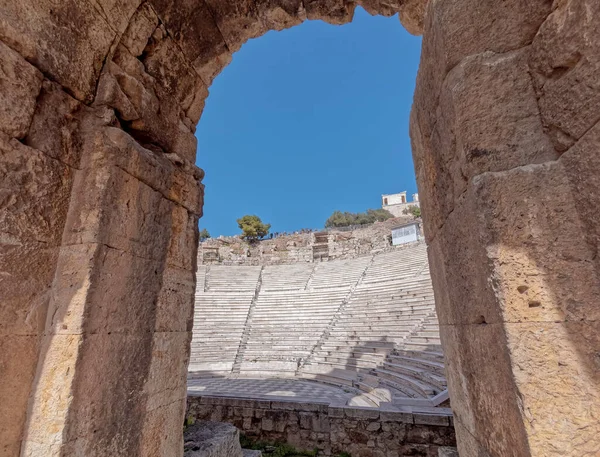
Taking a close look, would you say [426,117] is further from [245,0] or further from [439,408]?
[439,408]

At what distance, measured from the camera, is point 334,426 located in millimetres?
6027

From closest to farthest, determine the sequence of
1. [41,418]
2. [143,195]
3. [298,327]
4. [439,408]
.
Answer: [41,418] < [143,195] < [439,408] < [298,327]

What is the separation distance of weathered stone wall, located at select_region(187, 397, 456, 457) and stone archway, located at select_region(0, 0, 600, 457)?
13.5 feet

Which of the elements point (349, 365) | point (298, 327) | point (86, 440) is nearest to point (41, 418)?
point (86, 440)

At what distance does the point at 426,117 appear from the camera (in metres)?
1.94

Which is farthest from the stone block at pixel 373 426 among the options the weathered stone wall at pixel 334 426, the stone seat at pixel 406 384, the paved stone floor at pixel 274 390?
the paved stone floor at pixel 274 390

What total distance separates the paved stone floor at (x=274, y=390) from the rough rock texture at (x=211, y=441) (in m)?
5.08

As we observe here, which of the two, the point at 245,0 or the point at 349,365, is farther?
the point at 349,365

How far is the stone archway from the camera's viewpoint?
1.16 m

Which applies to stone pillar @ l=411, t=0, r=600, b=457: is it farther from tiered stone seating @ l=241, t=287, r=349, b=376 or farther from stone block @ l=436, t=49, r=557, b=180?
tiered stone seating @ l=241, t=287, r=349, b=376

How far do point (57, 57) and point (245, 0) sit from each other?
1.57 m

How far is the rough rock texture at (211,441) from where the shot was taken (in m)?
2.56

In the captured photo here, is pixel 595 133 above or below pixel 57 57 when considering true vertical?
below

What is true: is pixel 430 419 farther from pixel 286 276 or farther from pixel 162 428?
pixel 286 276
